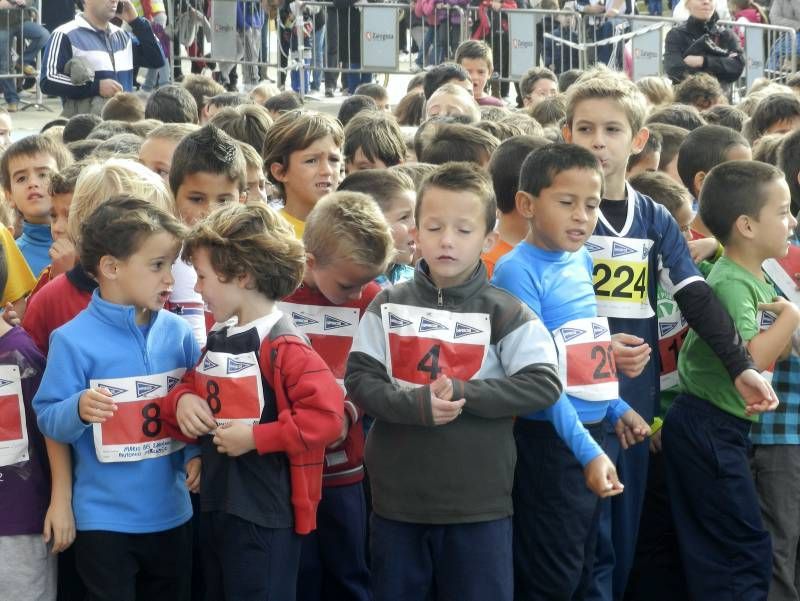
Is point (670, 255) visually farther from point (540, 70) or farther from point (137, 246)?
point (540, 70)

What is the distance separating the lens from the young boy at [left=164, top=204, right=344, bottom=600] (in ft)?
12.6

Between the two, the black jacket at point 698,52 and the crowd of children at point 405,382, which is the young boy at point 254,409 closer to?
the crowd of children at point 405,382

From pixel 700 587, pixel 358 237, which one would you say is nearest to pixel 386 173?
pixel 358 237

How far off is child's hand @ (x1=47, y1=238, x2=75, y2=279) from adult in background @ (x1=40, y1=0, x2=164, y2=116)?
6.88 m

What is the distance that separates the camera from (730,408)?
15.6 feet

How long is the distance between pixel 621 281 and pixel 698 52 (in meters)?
9.11

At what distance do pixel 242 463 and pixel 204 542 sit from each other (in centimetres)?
29

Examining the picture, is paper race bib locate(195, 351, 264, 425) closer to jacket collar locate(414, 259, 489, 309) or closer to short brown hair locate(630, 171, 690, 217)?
jacket collar locate(414, 259, 489, 309)

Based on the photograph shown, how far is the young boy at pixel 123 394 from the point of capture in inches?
155

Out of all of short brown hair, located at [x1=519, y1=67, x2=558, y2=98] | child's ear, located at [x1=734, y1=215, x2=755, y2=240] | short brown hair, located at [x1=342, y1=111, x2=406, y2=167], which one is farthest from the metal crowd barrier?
child's ear, located at [x1=734, y1=215, x2=755, y2=240]

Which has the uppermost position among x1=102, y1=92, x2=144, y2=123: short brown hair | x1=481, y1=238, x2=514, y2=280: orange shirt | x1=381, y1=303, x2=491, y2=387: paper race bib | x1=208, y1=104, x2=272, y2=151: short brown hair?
x1=102, y1=92, x2=144, y2=123: short brown hair

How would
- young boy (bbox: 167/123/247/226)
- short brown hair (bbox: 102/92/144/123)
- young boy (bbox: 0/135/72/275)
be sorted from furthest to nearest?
1. short brown hair (bbox: 102/92/144/123)
2. young boy (bbox: 0/135/72/275)
3. young boy (bbox: 167/123/247/226)

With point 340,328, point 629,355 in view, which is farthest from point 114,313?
point 629,355

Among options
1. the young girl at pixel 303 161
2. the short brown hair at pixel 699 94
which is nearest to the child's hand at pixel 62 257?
the young girl at pixel 303 161
